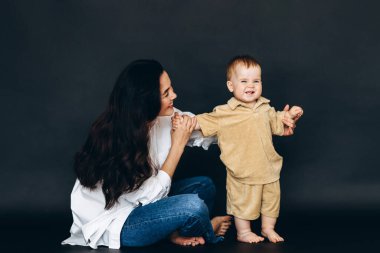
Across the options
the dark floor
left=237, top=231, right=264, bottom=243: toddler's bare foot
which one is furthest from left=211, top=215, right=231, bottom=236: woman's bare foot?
left=237, top=231, right=264, bottom=243: toddler's bare foot

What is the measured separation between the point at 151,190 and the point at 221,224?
0.53m

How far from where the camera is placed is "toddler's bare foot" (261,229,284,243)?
393cm

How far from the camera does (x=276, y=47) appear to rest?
4793 mm

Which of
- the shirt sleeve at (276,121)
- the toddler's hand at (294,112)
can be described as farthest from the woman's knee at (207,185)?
the toddler's hand at (294,112)

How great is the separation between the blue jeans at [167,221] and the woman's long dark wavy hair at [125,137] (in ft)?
0.49

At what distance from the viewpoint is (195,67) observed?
4.80 metres

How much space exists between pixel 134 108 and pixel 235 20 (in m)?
1.35

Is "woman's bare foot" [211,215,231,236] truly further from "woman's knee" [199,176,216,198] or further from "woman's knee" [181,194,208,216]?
"woman's knee" [181,194,208,216]

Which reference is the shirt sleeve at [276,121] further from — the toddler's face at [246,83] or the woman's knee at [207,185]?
the woman's knee at [207,185]

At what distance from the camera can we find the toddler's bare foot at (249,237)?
3918 millimetres

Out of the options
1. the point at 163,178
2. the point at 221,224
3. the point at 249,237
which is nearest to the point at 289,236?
the point at 249,237

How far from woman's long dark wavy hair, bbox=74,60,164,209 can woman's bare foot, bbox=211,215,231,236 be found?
1.84 ft

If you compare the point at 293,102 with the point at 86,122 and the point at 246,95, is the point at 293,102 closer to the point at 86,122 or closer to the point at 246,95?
the point at 246,95
